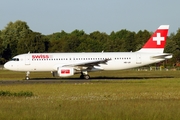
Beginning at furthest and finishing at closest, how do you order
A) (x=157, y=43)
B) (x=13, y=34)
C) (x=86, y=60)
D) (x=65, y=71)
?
(x=13, y=34) < (x=157, y=43) < (x=86, y=60) < (x=65, y=71)

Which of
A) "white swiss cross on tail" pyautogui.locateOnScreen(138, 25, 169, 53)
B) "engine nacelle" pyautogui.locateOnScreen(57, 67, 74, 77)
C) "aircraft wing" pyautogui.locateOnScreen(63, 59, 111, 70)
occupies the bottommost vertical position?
"engine nacelle" pyautogui.locateOnScreen(57, 67, 74, 77)

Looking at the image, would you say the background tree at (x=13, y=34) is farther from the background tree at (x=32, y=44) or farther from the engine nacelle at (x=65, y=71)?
the engine nacelle at (x=65, y=71)

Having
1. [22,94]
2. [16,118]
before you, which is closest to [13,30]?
[22,94]

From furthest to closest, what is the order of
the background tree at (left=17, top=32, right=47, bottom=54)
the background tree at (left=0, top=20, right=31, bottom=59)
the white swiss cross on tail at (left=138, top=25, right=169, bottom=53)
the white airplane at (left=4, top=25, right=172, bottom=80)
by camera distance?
the background tree at (left=0, top=20, right=31, bottom=59), the background tree at (left=17, top=32, right=47, bottom=54), the white swiss cross on tail at (left=138, top=25, right=169, bottom=53), the white airplane at (left=4, top=25, right=172, bottom=80)

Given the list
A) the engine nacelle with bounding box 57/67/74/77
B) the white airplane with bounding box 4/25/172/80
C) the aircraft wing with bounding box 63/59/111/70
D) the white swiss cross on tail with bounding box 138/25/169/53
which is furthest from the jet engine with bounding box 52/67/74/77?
the white swiss cross on tail with bounding box 138/25/169/53

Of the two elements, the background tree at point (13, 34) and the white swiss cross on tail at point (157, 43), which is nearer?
the white swiss cross on tail at point (157, 43)

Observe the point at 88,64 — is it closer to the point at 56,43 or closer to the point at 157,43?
the point at 157,43

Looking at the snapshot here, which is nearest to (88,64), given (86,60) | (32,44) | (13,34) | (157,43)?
(86,60)

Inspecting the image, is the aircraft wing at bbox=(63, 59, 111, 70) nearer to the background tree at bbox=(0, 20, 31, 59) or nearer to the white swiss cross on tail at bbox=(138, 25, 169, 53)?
the white swiss cross on tail at bbox=(138, 25, 169, 53)

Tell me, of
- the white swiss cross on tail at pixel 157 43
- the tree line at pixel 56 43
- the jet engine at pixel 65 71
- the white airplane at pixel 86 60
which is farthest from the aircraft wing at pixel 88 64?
the tree line at pixel 56 43

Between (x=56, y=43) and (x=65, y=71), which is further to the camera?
(x=56, y=43)

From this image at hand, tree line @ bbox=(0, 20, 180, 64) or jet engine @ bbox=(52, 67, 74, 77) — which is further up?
tree line @ bbox=(0, 20, 180, 64)

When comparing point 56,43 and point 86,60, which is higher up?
point 56,43

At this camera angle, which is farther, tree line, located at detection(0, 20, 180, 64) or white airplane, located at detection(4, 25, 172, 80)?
tree line, located at detection(0, 20, 180, 64)
